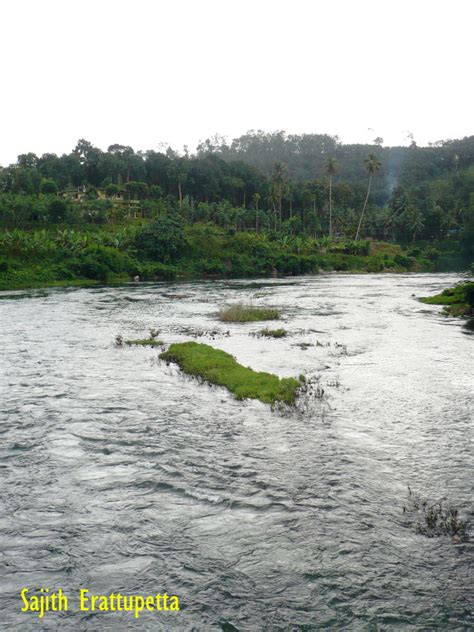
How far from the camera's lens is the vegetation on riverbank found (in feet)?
137

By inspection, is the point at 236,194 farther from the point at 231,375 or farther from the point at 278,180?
the point at 231,375

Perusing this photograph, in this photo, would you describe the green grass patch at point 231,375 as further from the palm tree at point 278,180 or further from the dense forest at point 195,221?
the palm tree at point 278,180

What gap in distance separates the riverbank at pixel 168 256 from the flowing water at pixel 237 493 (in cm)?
5965

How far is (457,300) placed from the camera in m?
47.8

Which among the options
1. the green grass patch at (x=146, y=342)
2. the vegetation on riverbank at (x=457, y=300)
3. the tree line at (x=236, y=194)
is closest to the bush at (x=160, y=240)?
the tree line at (x=236, y=194)

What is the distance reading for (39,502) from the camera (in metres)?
11.0

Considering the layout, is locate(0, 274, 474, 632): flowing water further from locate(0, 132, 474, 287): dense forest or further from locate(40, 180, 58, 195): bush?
locate(40, 180, 58, 195): bush

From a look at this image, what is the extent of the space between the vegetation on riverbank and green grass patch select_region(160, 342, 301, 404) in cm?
2479

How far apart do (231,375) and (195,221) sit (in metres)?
120

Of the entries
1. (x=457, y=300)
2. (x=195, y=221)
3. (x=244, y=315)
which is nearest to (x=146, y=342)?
(x=244, y=315)

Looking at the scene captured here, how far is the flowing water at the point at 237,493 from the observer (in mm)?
7980

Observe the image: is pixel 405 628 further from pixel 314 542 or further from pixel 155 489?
pixel 155 489

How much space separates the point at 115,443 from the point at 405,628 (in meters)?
9.17

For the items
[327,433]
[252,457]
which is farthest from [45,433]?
[327,433]
